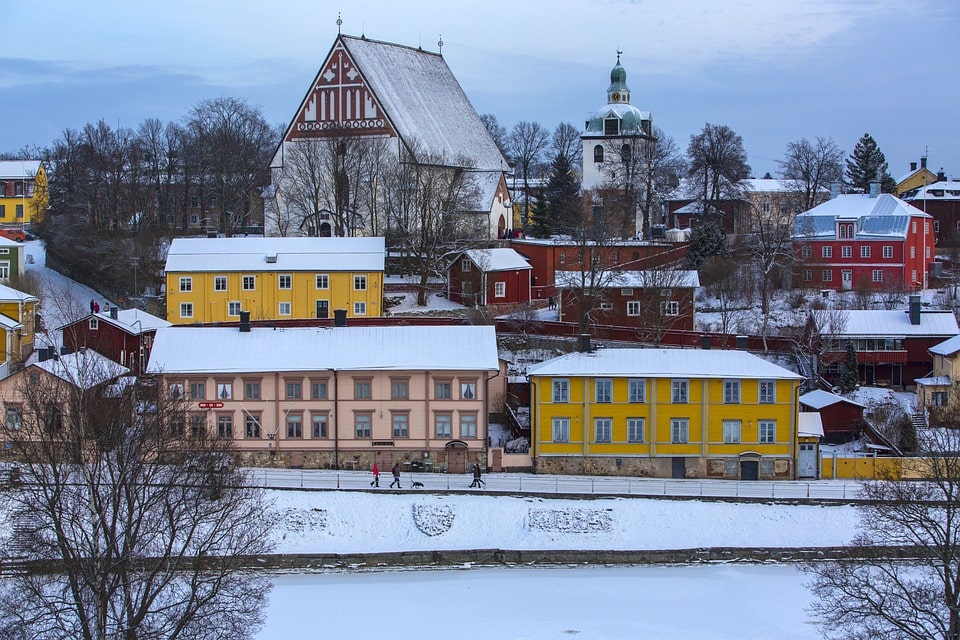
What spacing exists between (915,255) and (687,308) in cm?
1489

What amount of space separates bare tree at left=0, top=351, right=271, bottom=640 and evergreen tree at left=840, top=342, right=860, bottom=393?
2312 centimetres

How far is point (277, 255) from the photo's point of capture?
57.6 metres

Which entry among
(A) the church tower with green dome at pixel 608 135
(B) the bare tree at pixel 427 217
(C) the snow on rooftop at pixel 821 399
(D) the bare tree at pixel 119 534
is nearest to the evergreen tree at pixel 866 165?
(A) the church tower with green dome at pixel 608 135

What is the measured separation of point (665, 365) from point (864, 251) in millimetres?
24163

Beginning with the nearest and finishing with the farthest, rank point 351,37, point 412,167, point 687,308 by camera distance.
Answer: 1. point 687,308
2. point 412,167
3. point 351,37

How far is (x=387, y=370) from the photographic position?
42.4 m

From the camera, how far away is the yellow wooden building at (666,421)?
4206cm

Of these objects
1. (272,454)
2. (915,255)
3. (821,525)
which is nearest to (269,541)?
(272,454)

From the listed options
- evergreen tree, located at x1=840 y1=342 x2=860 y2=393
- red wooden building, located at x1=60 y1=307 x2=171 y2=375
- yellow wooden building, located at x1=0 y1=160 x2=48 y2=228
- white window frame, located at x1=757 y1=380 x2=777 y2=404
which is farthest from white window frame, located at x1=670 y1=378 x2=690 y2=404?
yellow wooden building, located at x1=0 y1=160 x2=48 y2=228

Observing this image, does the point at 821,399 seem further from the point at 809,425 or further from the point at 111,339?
the point at 111,339

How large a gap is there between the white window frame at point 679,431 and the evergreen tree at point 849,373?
336 inches

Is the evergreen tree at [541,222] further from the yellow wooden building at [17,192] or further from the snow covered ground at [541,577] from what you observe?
the snow covered ground at [541,577]

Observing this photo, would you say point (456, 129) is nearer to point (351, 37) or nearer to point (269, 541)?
point (351, 37)

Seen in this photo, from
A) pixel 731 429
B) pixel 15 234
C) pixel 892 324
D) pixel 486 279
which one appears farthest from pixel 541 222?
pixel 731 429
